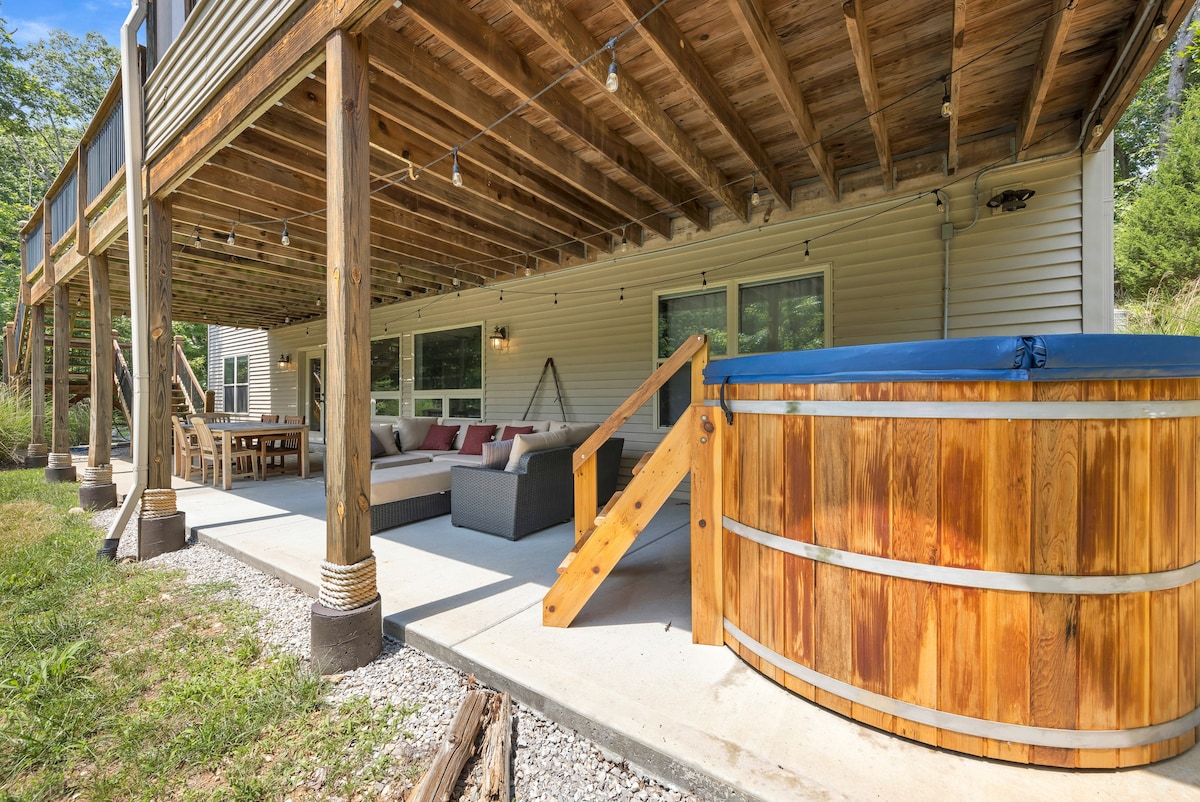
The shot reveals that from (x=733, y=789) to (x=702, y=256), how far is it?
480 cm

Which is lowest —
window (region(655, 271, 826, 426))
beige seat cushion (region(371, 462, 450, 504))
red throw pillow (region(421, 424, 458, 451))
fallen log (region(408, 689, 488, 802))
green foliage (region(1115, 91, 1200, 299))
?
fallen log (region(408, 689, 488, 802))

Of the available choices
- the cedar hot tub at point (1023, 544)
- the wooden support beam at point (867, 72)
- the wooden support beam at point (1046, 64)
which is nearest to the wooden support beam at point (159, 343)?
the cedar hot tub at point (1023, 544)

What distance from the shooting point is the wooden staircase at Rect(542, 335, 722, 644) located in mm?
2135

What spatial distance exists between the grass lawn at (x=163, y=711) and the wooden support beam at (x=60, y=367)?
517 cm

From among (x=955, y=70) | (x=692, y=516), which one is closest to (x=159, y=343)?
(x=692, y=516)

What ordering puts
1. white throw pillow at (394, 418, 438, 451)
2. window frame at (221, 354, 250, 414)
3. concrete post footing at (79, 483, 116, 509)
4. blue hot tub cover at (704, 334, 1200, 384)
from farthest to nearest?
window frame at (221, 354, 250, 414)
white throw pillow at (394, 418, 438, 451)
concrete post footing at (79, 483, 116, 509)
blue hot tub cover at (704, 334, 1200, 384)

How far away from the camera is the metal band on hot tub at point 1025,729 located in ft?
4.66

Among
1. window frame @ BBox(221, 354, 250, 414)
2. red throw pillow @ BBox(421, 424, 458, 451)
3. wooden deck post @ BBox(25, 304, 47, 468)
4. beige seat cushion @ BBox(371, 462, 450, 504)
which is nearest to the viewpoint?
beige seat cushion @ BBox(371, 462, 450, 504)

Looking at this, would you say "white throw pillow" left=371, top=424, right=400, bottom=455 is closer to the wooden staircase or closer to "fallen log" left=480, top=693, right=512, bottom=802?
the wooden staircase

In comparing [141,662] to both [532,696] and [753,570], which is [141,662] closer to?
[532,696]

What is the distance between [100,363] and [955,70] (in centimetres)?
743

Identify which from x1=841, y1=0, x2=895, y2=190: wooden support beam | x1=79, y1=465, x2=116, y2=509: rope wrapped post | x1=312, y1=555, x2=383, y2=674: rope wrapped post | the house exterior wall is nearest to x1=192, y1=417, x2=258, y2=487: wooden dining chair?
x1=79, y1=465, x2=116, y2=509: rope wrapped post

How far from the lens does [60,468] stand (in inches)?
250

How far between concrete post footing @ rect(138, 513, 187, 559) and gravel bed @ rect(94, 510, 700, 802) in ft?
4.89
